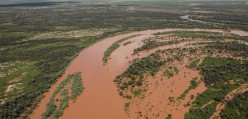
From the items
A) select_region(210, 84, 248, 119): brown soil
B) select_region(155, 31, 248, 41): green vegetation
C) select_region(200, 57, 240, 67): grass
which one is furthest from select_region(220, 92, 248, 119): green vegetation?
select_region(155, 31, 248, 41): green vegetation

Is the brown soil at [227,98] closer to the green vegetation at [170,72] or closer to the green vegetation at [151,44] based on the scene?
the green vegetation at [170,72]

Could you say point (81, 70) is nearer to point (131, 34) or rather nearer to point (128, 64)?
point (128, 64)

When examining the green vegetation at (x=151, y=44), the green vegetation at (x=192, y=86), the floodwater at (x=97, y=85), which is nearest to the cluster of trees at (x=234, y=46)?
the green vegetation at (x=151, y=44)

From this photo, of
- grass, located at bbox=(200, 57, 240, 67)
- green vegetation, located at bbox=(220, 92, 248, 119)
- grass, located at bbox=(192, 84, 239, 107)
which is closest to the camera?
green vegetation, located at bbox=(220, 92, 248, 119)

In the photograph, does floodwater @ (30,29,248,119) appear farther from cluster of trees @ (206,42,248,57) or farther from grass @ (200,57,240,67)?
cluster of trees @ (206,42,248,57)

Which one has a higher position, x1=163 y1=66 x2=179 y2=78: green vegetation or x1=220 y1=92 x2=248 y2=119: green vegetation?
x1=163 y1=66 x2=179 y2=78: green vegetation

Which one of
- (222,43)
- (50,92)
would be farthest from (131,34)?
(50,92)

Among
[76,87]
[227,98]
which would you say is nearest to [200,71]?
[227,98]
